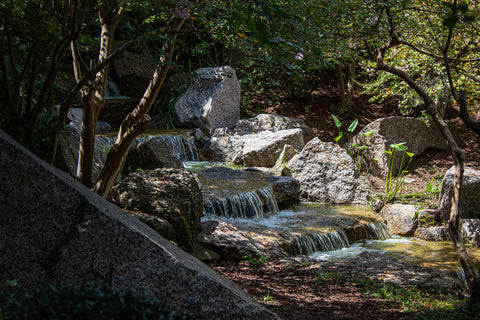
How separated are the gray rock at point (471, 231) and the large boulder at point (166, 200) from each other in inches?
189

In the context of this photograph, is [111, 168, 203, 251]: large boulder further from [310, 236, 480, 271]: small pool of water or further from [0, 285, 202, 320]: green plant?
[0, 285, 202, 320]: green plant

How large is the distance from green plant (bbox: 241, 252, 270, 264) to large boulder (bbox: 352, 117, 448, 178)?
19.6 ft

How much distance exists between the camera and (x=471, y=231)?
7.00 m

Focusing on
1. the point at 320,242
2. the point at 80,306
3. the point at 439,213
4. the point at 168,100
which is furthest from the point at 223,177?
the point at 80,306

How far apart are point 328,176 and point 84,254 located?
7.29 m

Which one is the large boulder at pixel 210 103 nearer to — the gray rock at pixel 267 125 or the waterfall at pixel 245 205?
the gray rock at pixel 267 125

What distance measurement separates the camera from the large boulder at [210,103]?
39.9 ft

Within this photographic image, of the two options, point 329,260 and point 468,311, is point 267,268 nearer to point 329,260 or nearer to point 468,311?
point 329,260

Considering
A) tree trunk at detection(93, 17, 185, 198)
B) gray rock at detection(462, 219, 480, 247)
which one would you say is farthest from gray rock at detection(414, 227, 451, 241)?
tree trunk at detection(93, 17, 185, 198)

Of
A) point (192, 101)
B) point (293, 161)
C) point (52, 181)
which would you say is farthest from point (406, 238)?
point (192, 101)

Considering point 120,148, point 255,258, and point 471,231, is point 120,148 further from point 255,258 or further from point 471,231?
point 471,231

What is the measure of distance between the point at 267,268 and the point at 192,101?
8329mm

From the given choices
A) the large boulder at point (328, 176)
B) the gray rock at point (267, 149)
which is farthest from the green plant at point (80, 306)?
the gray rock at point (267, 149)

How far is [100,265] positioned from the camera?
2371 mm
